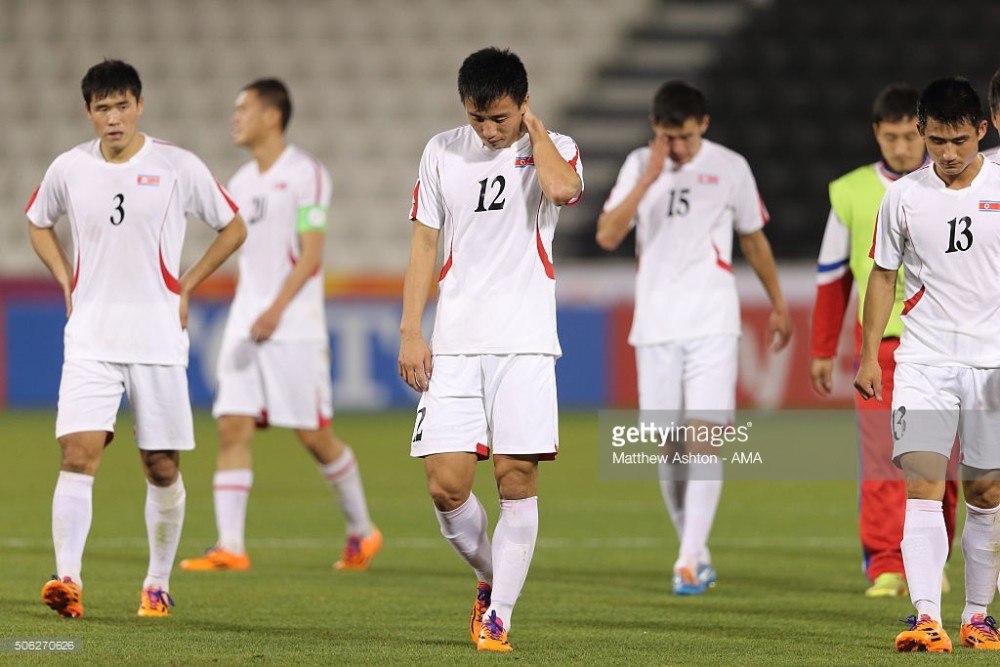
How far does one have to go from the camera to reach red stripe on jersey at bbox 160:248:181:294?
7062 millimetres

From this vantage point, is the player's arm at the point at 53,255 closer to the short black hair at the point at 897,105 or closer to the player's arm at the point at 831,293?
the player's arm at the point at 831,293

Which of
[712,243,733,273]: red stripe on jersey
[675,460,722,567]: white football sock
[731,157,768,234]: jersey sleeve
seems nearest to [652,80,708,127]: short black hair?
[731,157,768,234]: jersey sleeve

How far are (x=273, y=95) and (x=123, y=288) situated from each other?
2681 mm

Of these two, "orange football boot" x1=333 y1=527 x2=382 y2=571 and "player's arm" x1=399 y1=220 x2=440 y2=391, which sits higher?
"player's arm" x1=399 y1=220 x2=440 y2=391

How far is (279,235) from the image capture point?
30.3 ft

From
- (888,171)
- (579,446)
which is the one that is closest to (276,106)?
(888,171)

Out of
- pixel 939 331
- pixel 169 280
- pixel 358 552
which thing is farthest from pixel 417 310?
pixel 358 552

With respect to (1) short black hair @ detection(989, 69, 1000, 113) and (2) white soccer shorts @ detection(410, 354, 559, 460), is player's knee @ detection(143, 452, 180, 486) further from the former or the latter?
(1) short black hair @ detection(989, 69, 1000, 113)

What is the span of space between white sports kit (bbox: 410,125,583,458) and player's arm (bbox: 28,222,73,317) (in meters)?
1.62

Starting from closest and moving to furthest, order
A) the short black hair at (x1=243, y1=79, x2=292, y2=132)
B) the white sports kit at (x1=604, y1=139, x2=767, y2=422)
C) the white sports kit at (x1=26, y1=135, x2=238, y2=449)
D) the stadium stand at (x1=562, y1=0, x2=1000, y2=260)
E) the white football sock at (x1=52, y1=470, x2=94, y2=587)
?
the white football sock at (x1=52, y1=470, x2=94, y2=587)
the white sports kit at (x1=26, y1=135, x2=238, y2=449)
the white sports kit at (x1=604, y1=139, x2=767, y2=422)
the short black hair at (x1=243, y1=79, x2=292, y2=132)
the stadium stand at (x1=562, y1=0, x2=1000, y2=260)

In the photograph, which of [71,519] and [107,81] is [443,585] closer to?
[71,519]

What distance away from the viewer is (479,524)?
254 inches

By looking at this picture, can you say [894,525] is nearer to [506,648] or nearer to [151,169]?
[506,648]

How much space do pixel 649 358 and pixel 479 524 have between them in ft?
7.62
